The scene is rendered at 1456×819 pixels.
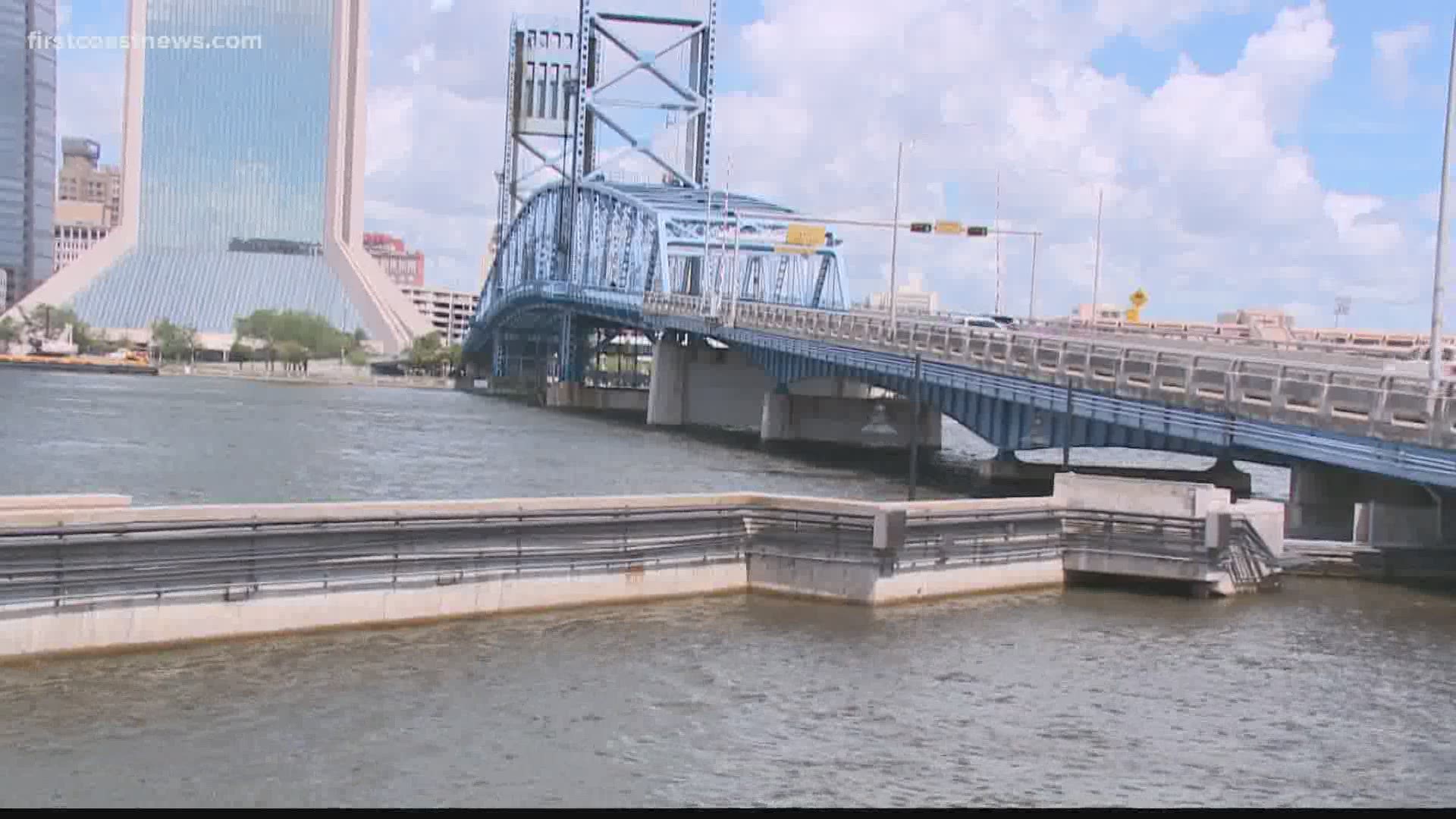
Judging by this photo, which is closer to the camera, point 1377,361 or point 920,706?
point 920,706

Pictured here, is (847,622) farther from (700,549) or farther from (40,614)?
(40,614)

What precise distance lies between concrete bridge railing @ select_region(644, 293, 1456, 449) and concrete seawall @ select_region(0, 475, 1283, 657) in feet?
18.7

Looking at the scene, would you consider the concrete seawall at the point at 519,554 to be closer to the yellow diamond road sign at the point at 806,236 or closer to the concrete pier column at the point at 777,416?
the concrete pier column at the point at 777,416

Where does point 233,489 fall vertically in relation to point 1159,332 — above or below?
below

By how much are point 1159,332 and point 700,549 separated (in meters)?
56.9

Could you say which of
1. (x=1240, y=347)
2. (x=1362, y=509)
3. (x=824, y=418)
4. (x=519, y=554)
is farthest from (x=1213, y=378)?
(x=824, y=418)

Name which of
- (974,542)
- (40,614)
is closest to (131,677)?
(40,614)

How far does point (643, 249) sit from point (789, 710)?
11990cm

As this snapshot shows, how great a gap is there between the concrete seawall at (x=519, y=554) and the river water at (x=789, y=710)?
1.54 ft

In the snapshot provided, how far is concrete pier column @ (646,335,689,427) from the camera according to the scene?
120188 millimetres

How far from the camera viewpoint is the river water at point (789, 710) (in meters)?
18.7

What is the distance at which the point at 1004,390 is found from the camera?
6209 cm

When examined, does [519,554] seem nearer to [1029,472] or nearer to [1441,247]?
[1441,247]

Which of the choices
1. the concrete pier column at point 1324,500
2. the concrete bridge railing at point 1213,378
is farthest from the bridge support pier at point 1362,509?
the concrete bridge railing at point 1213,378
